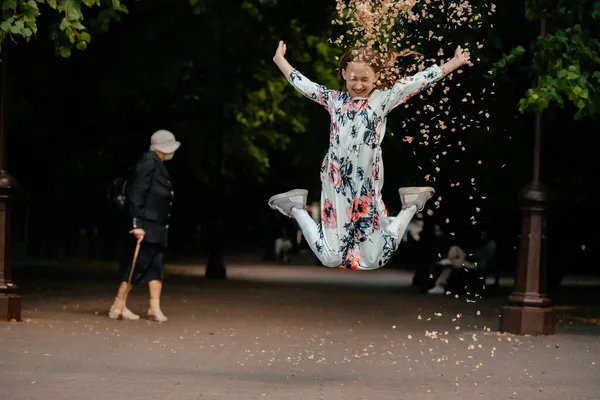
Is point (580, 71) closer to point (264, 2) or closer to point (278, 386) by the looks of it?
point (278, 386)

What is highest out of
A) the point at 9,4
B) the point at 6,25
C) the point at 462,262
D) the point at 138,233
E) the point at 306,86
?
the point at 9,4

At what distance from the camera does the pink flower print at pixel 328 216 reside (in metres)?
8.52

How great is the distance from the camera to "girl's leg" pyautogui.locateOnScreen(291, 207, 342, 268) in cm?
843

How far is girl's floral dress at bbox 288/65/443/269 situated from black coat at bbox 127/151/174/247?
9623 mm

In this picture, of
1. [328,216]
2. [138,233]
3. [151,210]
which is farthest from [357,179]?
[151,210]

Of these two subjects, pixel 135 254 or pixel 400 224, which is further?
pixel 135 254

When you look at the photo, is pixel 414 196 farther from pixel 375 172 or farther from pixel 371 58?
pixel 371 58

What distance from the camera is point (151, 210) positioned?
59.3ft

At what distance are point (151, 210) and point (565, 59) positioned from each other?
225 inches

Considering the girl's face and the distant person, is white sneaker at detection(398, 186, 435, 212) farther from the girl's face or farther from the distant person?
the distant person

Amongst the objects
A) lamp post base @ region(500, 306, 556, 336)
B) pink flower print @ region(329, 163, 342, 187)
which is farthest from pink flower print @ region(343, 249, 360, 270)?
lamp post base @ region(500, 306, 556, 336)

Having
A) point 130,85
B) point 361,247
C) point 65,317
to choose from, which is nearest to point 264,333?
point 65,317

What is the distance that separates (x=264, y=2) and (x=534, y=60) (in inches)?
341

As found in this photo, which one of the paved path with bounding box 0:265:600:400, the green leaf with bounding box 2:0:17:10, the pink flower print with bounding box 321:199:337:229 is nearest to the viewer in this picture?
the pink flower print with bounding box 321:199:337:229
